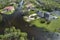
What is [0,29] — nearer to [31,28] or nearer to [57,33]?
[31,28]

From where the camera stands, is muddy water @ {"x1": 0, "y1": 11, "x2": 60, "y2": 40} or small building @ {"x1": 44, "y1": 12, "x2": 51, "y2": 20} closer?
muddy water @ {"x1": 0, "y1": 11, "x2": 60, "y2": 40}

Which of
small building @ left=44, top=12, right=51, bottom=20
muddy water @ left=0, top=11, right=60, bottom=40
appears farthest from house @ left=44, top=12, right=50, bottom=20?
muddy water @ left=0, top=11, right=60, bottom=40

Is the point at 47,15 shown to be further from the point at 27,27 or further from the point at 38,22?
the point at 27,27

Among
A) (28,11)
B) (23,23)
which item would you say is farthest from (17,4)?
(23,23)

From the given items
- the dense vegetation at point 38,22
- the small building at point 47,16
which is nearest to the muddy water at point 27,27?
the dense vegetation at point 38,22

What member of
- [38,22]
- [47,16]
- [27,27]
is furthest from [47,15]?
[27,27]

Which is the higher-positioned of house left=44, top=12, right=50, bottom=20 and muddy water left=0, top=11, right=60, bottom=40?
house left=44, top=12, right=50, bottom=20

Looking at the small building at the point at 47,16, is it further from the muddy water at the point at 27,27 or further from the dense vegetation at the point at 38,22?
the muddy water at the point at 27,27

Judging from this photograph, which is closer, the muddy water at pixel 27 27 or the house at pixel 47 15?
the muddy water at pixel 27 27

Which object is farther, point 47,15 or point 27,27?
point 47,15

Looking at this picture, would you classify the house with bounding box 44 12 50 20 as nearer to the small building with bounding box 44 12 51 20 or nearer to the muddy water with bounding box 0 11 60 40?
the small building with bounding box 44 12 51 20

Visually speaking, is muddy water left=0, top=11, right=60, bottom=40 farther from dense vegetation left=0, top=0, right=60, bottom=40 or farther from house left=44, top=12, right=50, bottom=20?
house left=44, top=12, right=50, bottom=20
